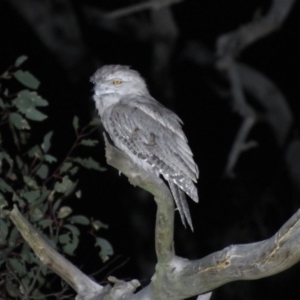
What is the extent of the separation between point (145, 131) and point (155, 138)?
67 millimetres

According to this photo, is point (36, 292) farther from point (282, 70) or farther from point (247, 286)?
point (282, 70)

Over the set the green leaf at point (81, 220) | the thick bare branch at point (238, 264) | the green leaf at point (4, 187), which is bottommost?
the thick bare branch at point (238, 264)

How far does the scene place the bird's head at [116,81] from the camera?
5176mm

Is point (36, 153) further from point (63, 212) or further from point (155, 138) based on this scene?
point (155, 138)

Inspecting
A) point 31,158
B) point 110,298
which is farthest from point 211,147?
point 110,298

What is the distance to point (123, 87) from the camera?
5.22 metres

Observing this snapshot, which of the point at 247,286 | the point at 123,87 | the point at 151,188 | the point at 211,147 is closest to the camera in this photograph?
the point at 151,188

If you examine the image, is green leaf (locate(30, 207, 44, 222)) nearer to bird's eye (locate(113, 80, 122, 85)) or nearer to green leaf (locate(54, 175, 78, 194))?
green leaf (locate(54, 175, 78, 194))

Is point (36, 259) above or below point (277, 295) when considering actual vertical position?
above

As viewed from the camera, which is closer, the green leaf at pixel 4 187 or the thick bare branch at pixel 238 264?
the thick bare branch at pixel 238 264

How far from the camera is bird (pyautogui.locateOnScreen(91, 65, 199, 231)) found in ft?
15.3

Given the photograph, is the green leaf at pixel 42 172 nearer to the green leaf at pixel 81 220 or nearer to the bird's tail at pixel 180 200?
the green leaf at pixel 81 220

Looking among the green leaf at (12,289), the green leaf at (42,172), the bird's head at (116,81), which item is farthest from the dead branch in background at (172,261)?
the bird's head at (116,81)

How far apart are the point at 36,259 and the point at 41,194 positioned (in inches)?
12.8
